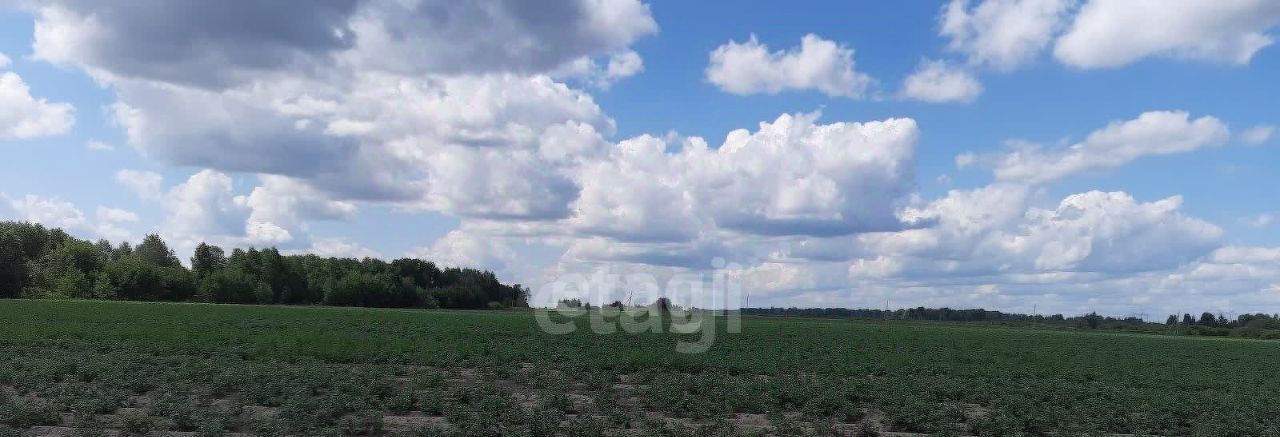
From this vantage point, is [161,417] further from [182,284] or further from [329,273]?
[329,273]

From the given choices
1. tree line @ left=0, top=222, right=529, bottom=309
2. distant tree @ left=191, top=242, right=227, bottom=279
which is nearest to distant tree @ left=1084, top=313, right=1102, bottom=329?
tree line @ left=0, top=222, right=529, bottom=309

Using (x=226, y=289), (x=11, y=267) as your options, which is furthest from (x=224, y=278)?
(x=11, y=267)

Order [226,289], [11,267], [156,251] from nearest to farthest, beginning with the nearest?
[11,267] → [226,289] → [156,251]

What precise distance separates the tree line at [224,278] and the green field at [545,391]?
85.6 m

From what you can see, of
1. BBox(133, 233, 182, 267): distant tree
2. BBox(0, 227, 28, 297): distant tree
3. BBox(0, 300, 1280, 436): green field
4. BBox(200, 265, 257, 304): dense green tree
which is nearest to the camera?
BBox(0, 300, 1280, 436): green field

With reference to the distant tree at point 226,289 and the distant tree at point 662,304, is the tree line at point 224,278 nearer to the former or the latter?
the distant tree at point 226,289

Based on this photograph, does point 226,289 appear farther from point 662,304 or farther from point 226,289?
point 662,304

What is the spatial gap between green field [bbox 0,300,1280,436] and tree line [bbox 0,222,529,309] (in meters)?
85.6

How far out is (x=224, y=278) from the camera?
415 ft

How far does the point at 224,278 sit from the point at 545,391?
11842cm

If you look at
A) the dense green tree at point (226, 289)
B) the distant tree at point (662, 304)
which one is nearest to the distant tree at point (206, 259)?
the dense green tree at point (226, 289)

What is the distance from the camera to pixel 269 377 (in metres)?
21.8

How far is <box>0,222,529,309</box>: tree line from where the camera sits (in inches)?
4451

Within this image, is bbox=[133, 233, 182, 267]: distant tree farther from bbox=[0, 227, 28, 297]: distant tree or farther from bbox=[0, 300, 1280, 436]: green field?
bbox=[0, 300, 1280, 436]: green field
